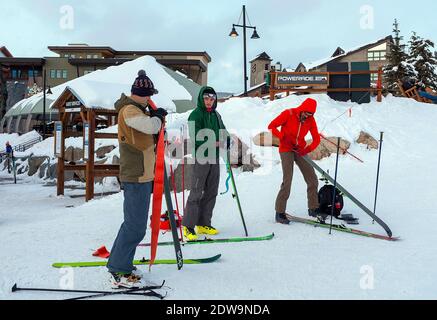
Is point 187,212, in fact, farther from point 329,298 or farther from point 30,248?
Result: point 329,298

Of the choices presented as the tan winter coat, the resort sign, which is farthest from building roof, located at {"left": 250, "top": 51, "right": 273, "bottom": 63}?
the tan winter coat

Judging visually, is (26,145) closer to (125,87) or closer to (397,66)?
(125,87)

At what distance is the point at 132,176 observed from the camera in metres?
3.50

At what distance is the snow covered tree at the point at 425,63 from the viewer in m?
36.7

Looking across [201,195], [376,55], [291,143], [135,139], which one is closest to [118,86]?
[291,143]

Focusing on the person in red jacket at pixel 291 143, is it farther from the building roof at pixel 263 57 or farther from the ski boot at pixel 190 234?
the building roof at pixel 263 57

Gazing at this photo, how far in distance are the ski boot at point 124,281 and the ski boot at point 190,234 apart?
68.2 inches

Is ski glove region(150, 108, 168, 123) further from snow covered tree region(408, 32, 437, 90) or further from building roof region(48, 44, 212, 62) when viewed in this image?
building roof region(48, 44, 212, 62)

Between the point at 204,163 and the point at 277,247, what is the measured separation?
58.7 inches

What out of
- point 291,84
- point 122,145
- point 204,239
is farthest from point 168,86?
point 122,145

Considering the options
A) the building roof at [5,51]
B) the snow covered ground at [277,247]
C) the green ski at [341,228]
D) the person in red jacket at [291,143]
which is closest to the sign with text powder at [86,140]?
the snow covered ground at [277,247]

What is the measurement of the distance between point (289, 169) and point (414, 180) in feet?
13.2
